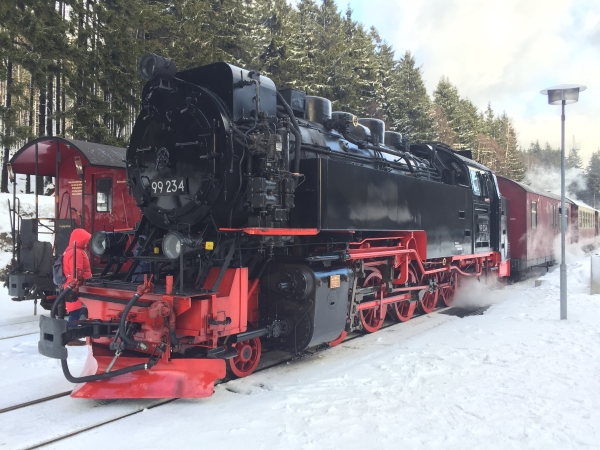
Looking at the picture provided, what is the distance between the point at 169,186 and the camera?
537cm

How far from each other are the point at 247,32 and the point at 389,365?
1650 cm

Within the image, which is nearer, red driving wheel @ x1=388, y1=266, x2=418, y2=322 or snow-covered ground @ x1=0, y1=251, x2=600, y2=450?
snow-covered ground @ x1=0, y1=251, x2=600, y2=450

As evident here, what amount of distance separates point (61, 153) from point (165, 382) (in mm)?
7004

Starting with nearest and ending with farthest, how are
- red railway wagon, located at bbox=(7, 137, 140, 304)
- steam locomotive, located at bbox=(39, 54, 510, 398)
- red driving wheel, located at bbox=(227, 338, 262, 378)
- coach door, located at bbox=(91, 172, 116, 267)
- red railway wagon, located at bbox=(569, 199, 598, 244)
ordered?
steam locomotive, located at bbox=(39, 54, 510, 398) → red driving wheel, located at bbox=(227, 338, 262, 378) → red railway wagon, located at bbox=(7, 137, 140, 304) → coach door, located at bbox=(91, 172, 116, 267) → red railway wagon, located at bbox=(569, 199, 598, 244)

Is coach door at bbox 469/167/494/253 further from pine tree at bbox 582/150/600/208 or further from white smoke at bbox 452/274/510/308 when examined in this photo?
pine tree at bbox 582/150/600/208

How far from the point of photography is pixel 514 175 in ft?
188

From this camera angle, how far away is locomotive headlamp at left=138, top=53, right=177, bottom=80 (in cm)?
525

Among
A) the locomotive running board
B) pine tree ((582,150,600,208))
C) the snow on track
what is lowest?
the snow on track

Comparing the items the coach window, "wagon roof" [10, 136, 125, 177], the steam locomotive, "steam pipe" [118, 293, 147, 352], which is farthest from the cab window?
"steam pipe" [118, 293, 147, 352]

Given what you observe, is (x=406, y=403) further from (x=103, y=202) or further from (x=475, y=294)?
(x=103, y=202)

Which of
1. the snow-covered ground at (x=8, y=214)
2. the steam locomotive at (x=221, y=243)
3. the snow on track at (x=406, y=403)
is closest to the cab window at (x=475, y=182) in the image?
the steam locomotive at (x=221, y=243)

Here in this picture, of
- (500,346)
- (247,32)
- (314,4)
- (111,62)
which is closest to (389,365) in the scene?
(500,346)

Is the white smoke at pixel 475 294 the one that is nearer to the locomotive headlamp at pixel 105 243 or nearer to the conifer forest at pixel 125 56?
the locomotive headlamp at pixel 105 243

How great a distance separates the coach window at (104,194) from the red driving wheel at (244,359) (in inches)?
219
